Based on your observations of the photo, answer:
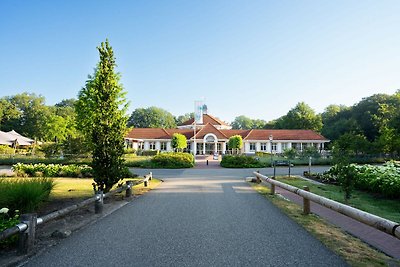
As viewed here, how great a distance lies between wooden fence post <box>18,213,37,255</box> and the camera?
15.8 feet

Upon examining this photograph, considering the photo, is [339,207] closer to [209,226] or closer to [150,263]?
[209,226]

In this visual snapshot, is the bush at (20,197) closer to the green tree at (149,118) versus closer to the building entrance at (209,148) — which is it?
the building entrance at (209,148)

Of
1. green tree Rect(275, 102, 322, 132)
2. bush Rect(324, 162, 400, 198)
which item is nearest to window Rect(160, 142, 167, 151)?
green tree Rect(275, 102, 322, 132)

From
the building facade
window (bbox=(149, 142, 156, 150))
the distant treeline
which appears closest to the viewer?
the distant treeline

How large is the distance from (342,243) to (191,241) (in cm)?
274

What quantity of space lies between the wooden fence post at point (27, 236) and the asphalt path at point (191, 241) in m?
0.28

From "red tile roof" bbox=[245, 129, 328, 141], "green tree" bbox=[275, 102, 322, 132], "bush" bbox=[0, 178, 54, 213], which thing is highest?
"green tree" bbox=[275, 102, 322, 132]

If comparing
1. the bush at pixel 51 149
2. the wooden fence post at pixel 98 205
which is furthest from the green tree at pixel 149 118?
the wooden fence post at pixel 98 205

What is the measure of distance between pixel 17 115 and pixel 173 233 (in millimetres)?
81215

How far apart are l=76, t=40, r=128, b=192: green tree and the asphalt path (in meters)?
2.28

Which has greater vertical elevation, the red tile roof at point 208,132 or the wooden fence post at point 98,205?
the red tile roof at point 208,132

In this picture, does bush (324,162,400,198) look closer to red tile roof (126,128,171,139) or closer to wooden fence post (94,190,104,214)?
wooden fence post (94,190,104,214)

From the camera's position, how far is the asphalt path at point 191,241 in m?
4.56

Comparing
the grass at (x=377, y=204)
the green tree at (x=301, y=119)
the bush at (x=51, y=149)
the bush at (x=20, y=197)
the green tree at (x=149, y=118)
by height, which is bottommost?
the grass at (x=377, y=204)
